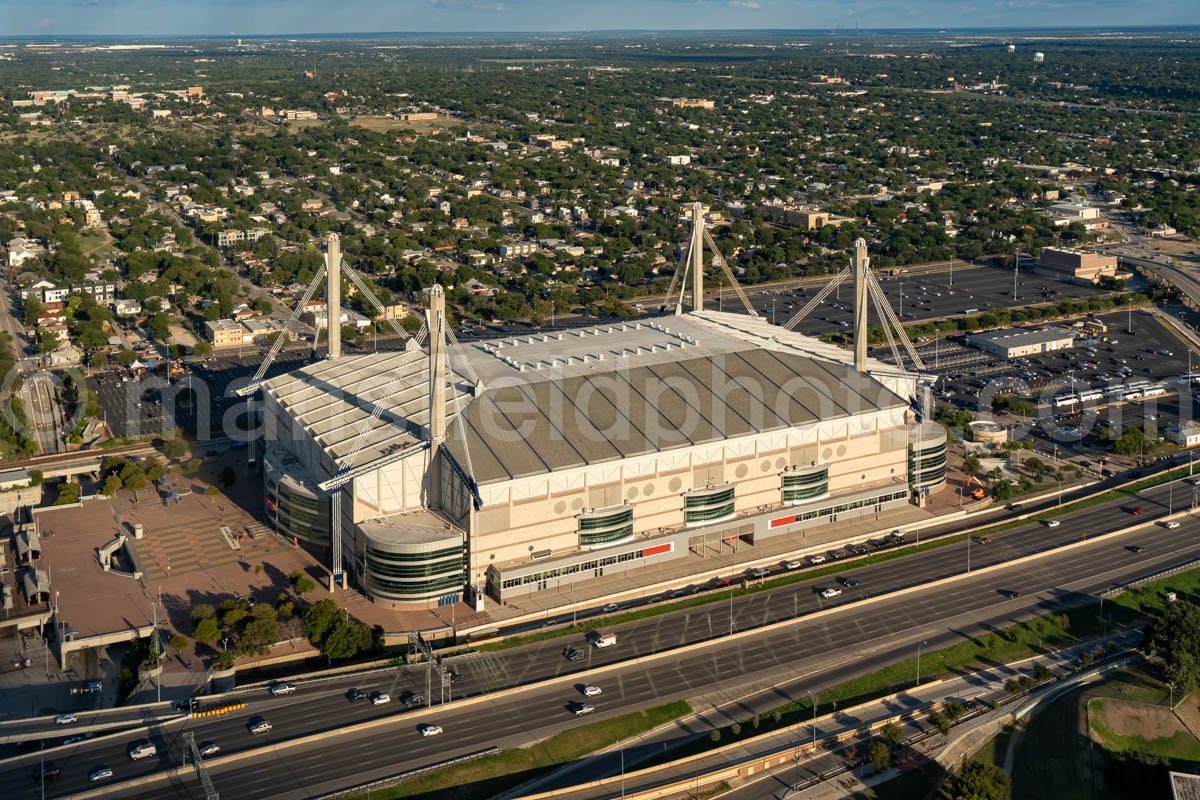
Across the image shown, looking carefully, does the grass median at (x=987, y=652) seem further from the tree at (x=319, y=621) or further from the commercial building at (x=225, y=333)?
the commercial building at (x=225, y=333)

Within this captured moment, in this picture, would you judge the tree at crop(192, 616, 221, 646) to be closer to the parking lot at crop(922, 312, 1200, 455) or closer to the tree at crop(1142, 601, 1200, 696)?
the tree at crop(1142, 601, 1200, 696)

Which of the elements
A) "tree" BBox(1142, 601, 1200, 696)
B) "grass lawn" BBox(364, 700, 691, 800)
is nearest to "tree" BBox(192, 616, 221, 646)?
"grass lawn" BBox(364, 700, 691, 800)

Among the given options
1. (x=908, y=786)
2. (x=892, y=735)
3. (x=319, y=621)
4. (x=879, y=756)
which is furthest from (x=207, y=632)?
(x=908, y=786)

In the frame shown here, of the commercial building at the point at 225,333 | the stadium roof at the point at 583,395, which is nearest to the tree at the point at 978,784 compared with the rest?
the stadium roof at the point at 583,395

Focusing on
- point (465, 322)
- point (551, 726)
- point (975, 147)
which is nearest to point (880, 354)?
point (465, 322)

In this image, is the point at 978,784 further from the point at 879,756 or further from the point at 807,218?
the point at 807,218

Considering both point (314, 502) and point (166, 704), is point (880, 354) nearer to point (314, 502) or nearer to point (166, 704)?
point (314, 502)
